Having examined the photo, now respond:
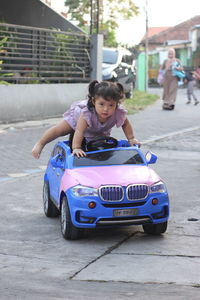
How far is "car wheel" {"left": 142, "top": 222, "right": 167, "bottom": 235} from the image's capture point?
6.71m

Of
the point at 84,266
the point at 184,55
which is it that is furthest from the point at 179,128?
the point at 184,55

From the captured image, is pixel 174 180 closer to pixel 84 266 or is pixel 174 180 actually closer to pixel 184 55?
pixel 84 266

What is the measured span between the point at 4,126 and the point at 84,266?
36.2 feet

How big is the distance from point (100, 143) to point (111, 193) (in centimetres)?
84

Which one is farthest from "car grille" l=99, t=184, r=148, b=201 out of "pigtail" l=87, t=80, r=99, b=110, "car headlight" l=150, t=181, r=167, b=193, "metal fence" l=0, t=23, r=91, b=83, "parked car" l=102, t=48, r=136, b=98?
"parked car" l=102, t=48, r=136, b=98

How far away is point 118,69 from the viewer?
27.6 m

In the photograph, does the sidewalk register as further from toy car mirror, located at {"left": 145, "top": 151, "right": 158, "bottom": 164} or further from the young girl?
toy car mirror, located at {"left": 145, "top": 151, "right": 158, "bottom": 164}

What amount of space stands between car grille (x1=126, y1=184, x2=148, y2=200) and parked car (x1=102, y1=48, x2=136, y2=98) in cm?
1990

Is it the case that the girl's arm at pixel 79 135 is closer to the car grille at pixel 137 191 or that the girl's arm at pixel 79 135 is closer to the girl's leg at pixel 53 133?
the girl's leg at pixel 53 133

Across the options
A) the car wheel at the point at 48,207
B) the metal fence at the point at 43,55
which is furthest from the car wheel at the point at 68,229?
the metal fence at the point at 43,55

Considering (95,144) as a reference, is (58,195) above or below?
below

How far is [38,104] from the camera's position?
18.6 meters

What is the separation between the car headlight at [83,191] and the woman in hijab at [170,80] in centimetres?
1645

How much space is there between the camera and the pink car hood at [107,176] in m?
6.52
